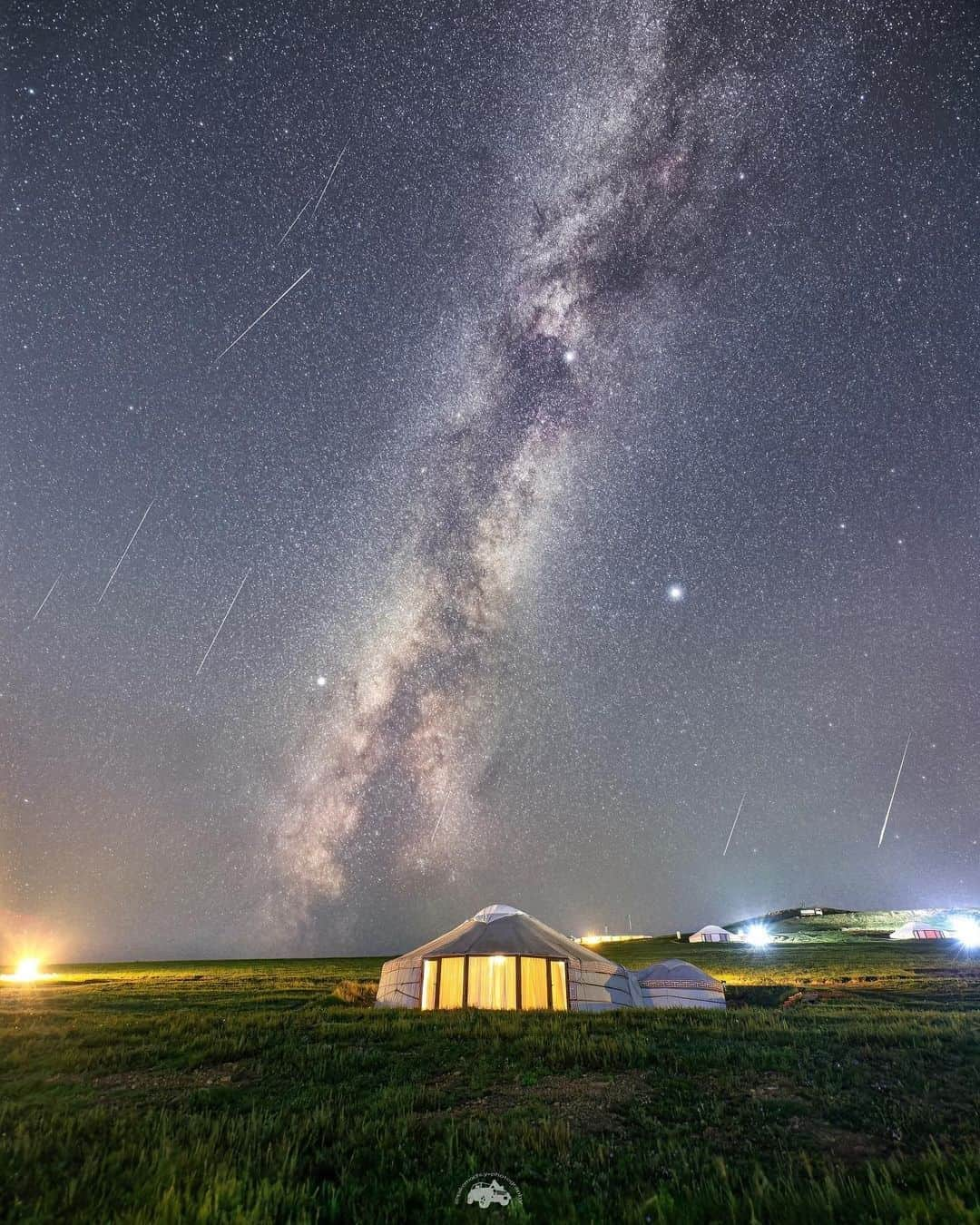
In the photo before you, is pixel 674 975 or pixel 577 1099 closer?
pixel 577 1099

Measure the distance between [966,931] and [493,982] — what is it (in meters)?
82.8

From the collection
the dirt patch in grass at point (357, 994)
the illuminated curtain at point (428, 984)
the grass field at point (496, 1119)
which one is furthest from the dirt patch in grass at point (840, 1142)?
the dirt patch in grass at point (357, 994)

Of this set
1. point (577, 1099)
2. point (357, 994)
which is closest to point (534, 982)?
point (357, 994)

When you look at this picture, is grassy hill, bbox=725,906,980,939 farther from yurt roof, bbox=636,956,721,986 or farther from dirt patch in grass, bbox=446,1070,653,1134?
dirt patch in grass, bbox=446,1070,653,1134

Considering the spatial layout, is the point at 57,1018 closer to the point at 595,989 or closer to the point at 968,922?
the point at 595,989

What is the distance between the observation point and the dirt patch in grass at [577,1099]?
284 inches

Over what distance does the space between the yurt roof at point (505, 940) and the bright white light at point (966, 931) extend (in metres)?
56.1

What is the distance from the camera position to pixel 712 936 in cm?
9344

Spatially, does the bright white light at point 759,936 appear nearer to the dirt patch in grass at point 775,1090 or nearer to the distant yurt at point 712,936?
the distant yurt at point 712,936

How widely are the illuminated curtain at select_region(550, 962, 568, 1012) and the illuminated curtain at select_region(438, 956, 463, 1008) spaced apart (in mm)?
3401

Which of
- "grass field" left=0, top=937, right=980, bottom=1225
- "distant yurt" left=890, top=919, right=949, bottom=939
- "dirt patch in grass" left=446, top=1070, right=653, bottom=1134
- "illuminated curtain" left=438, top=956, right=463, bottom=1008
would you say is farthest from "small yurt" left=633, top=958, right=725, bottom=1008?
"distant yurt" left=890, top=919, right=949, bottom=939

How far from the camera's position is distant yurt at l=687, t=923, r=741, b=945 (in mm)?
90606

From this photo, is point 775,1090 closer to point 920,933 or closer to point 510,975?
point 510,975

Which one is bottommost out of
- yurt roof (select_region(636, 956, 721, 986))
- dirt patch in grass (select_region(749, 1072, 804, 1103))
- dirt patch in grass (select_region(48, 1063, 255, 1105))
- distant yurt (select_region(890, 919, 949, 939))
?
dirt patch in grass (select_region(48, 1063, 255, 1105))
